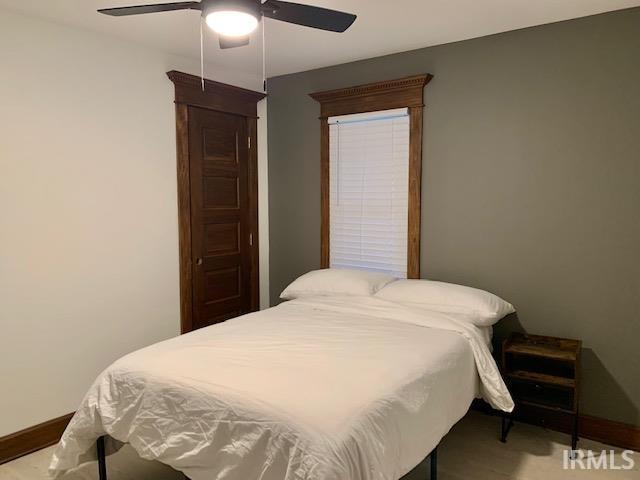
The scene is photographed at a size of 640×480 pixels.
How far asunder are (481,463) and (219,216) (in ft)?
8.50

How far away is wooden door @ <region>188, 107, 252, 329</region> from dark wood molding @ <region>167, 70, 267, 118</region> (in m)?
0.06

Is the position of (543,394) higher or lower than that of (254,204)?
lower

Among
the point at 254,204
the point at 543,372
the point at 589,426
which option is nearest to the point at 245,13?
the point at 254,204

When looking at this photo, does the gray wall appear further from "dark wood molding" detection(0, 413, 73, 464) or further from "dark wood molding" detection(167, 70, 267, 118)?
"dark wood molding" detection(0, 413, 73, 464)

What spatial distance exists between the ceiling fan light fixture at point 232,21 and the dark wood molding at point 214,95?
5.33 feet

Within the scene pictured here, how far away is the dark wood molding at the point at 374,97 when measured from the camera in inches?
138

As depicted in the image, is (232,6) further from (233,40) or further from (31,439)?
(31,439)

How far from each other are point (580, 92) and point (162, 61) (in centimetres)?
281

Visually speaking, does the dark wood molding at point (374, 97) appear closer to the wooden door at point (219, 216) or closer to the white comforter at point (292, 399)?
the wooden door at point (219, 216)

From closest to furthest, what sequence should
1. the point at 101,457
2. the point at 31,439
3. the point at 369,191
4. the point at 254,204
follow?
the point at 101,457, the point at 31,439, the point at 369,191, the point at 254,204

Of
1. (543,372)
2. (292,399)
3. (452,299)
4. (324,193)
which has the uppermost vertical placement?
(324,193)

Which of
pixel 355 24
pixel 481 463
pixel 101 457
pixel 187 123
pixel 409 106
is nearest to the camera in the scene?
pixel 101 457

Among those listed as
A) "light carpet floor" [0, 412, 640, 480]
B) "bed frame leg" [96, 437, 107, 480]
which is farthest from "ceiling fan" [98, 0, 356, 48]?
"light carpet floor" [0, 412, 640, 480]

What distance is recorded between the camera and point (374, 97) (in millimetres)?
3713
